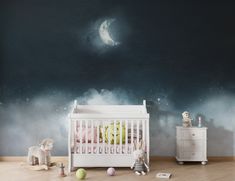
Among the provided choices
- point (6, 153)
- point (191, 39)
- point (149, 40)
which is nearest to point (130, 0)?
point (149, 40)

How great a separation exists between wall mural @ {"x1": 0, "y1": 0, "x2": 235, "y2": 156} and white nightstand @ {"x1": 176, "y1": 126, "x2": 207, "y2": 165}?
0.32m

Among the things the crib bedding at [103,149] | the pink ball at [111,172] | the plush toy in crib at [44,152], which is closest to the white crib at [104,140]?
the crib bedding at [103,149]

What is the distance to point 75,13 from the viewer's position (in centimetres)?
528

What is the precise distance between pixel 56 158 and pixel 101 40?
1.56 m

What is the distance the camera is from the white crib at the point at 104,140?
467 centimetres

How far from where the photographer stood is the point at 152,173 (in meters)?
4.58

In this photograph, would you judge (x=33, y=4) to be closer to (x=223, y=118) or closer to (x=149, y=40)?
(x=149, y=40)

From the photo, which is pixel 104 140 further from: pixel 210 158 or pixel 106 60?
pixel 210 158

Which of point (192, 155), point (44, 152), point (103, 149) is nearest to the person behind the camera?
point (103, 149)

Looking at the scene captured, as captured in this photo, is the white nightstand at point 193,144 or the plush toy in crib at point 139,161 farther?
the white nightstand at point 193,144

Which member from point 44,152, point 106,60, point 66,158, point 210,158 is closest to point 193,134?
point 210,158

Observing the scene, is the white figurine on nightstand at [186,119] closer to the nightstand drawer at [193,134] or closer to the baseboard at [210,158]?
the nightstand drawer at [193,134]

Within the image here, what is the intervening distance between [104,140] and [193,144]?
111 cm

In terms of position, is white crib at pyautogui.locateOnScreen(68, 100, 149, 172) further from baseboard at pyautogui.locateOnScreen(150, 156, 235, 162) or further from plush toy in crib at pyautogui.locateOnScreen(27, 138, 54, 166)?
baseboard at pyautogui.locateOnScreen(150, 156, 235, 162)
